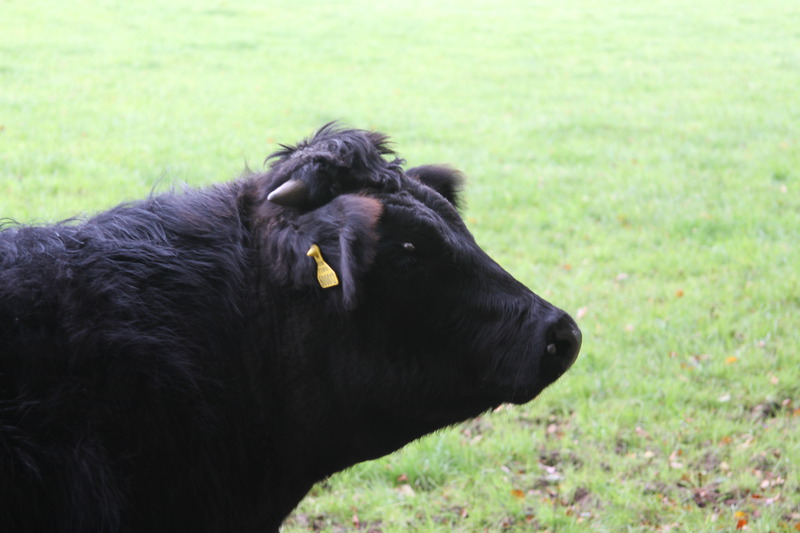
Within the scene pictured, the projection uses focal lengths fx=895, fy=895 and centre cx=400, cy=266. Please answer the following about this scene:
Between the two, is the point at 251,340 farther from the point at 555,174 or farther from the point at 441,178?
the point at 555,174

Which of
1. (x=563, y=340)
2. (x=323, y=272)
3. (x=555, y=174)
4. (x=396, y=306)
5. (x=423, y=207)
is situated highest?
(x=423, y=207)

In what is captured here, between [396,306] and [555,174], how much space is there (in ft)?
25.0

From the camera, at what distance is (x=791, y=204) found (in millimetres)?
9133

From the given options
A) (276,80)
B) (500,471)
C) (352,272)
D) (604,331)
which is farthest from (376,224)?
(276,80)

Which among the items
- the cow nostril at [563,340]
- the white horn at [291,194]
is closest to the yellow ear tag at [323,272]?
the white horn at [291,194]

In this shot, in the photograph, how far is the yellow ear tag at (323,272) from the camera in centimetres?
285

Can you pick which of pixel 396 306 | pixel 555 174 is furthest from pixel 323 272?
pixel 555 174

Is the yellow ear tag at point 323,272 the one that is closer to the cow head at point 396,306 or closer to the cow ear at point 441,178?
the cow head at point 396,306

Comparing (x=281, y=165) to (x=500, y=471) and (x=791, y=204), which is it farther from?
(x=791, y=204)

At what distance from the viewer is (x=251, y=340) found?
2.99 meters

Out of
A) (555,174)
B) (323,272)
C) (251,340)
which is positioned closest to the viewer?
(323,272)

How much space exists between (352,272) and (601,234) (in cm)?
605

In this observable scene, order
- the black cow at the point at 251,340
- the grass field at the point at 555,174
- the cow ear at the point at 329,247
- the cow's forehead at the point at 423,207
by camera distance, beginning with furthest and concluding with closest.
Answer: the grass field at the point at 555,174, the cow's forehead at the point at 423,207, the cow ear at the point at 329,247, the black cow at the point at 251,340

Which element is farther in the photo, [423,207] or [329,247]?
[423,207]
